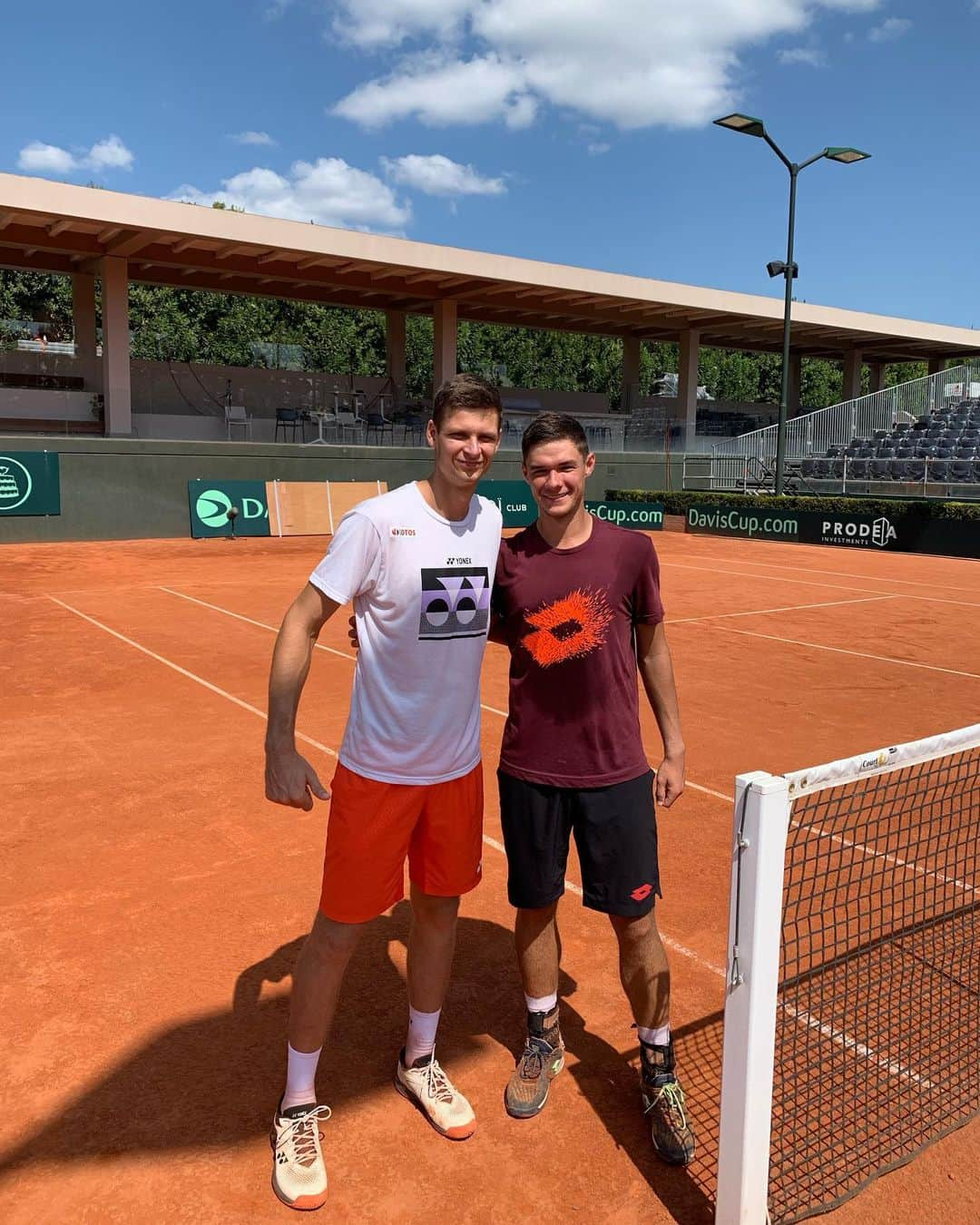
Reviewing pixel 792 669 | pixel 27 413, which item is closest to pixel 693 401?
pixel 27 413

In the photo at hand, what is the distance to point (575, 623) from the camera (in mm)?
3062

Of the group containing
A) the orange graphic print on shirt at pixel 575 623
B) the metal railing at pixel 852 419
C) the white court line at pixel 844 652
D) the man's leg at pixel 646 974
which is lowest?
the white court line at pixel 844 652

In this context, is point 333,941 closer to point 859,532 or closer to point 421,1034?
point 421,1034

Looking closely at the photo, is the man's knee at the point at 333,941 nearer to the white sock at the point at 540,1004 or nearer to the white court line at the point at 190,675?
the white sock at the point at 540,1004

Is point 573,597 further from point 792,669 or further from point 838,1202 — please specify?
point 792,669

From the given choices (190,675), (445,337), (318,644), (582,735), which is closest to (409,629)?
(582,735)

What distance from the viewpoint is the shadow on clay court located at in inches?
119

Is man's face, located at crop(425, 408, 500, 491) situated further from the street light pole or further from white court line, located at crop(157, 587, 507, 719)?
the street light pole

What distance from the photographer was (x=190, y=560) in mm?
19797

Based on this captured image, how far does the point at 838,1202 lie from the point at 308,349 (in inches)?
2381

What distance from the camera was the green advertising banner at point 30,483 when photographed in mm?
21703

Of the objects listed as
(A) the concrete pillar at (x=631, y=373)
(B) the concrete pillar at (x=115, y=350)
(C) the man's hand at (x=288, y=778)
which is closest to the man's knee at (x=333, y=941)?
(C) the man's hand at (x=288, y=778)

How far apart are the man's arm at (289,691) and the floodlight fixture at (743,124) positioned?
21963 millimetres

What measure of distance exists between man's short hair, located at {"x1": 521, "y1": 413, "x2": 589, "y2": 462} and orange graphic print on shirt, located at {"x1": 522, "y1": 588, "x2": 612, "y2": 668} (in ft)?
1.55
